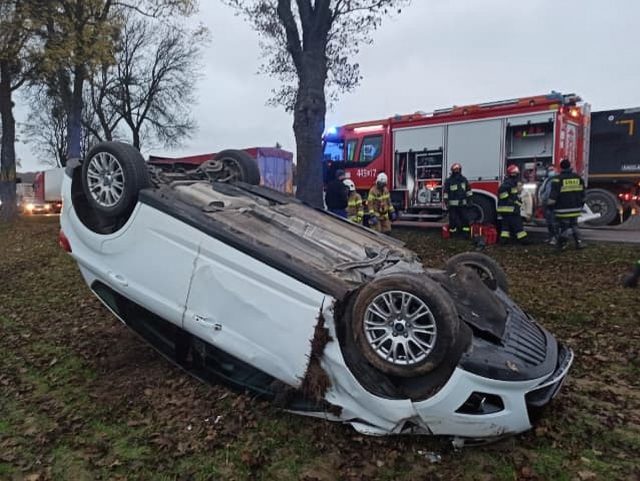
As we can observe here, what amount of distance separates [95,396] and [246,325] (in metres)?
1.39

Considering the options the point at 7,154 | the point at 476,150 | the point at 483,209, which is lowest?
the point at 483,209

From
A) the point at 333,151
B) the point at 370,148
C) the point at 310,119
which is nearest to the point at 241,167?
the point at 310,119

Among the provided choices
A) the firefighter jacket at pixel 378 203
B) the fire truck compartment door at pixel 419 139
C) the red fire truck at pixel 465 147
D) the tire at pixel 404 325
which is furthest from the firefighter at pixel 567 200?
the tire at pixel 404 325

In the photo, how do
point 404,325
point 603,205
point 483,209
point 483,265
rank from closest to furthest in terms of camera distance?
point 404,325, point 483,265, point 483,209, point 603,205

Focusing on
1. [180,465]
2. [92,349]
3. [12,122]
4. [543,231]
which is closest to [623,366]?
[180,465]

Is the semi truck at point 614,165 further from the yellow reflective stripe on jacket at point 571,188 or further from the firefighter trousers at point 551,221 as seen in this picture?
the yellow reflective stripe on jacket at point 571,188

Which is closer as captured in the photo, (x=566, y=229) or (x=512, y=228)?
(x=566, y=229)

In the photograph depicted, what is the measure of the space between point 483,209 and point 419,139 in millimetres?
2371

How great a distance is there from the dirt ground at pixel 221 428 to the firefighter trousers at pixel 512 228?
4200mm

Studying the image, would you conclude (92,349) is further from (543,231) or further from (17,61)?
(17,61)

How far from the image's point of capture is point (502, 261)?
26.3 feet

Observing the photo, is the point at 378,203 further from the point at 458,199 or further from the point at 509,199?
the point at 509,199

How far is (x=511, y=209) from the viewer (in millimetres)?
8961

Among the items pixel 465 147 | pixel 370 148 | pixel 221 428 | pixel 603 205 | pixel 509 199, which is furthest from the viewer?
pixel 370 148
